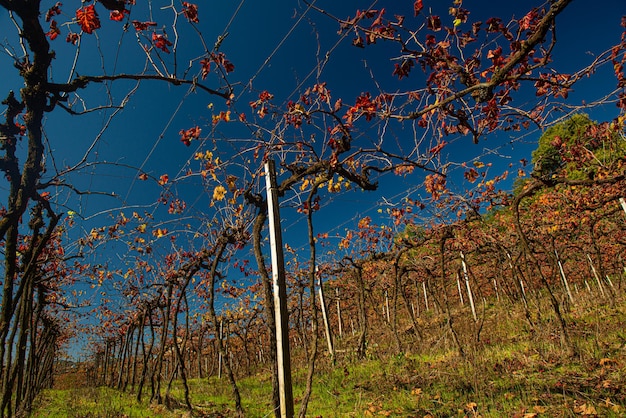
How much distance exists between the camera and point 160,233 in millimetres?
6953

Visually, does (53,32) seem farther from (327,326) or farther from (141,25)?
(327,326)

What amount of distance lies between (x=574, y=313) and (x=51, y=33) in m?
18.7

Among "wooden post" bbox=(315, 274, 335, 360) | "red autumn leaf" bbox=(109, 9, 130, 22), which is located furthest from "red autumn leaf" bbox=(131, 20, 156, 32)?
"wooden post" bbox=(315, 274, 335, 360)

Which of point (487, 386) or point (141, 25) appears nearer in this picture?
point (141, 25)

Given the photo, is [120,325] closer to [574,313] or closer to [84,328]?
[84,328]

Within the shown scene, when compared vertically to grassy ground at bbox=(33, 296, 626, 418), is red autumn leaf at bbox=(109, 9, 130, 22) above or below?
above

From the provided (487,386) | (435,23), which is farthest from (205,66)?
(487,386)

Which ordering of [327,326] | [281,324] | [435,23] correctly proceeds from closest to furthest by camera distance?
[281,324] < [435,23] < [327,326]

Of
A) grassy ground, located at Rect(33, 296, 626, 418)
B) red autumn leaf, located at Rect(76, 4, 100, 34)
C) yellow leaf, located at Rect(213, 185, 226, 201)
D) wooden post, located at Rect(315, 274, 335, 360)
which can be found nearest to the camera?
red autumn leaf, located at Rect(76, 4, 100, 34)

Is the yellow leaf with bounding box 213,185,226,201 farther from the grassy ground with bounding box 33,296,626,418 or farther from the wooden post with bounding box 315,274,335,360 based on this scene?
the wooden post with bounding box 315,274,335,360

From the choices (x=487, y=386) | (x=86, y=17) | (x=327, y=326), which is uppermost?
(x=86, y=17)

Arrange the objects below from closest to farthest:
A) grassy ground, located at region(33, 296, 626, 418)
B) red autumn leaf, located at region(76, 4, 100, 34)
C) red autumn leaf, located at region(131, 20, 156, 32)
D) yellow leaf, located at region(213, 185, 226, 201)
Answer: red autumn leaf, located at region(76, 4, 100, 34) → red autumn leaf, located at region(131, 20, 156, 32) → grassy ground, located at region(33, 296, 626, 418) → yellow leaf, located at region(213, 185, 226, 201)

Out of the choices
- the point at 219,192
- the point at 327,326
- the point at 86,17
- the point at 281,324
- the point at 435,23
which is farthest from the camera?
the point at 327,326

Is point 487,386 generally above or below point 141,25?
below
